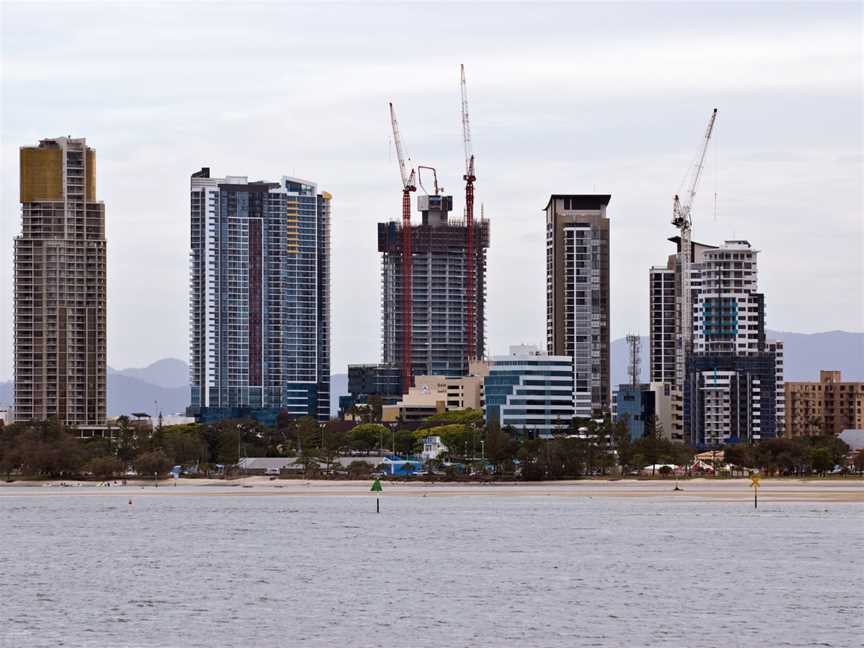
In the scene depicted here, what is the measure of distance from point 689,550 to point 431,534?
111 ft

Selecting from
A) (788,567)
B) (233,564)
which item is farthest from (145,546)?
(788,567)

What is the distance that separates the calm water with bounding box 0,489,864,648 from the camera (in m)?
97.8

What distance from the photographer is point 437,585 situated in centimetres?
12331

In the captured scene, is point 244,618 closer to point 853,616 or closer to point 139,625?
point 139,625

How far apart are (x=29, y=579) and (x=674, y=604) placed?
51.7 metres

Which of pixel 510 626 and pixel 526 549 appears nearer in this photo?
pixel 510 626

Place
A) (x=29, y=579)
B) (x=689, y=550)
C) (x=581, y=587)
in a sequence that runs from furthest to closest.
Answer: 1. (x=689, y=550)
2. (x=29, y=579)
3. (x=581, y=587)

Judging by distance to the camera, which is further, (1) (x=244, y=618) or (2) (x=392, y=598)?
(2) (x=392, y=598)

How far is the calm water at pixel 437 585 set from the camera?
97812 mm

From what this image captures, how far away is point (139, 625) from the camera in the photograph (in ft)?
335

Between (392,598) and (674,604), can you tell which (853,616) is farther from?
(392,598)

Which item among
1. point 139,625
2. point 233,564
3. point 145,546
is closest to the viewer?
point 139,625

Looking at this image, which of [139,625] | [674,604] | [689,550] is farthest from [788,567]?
[139,625]

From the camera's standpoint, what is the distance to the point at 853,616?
4077 inches
